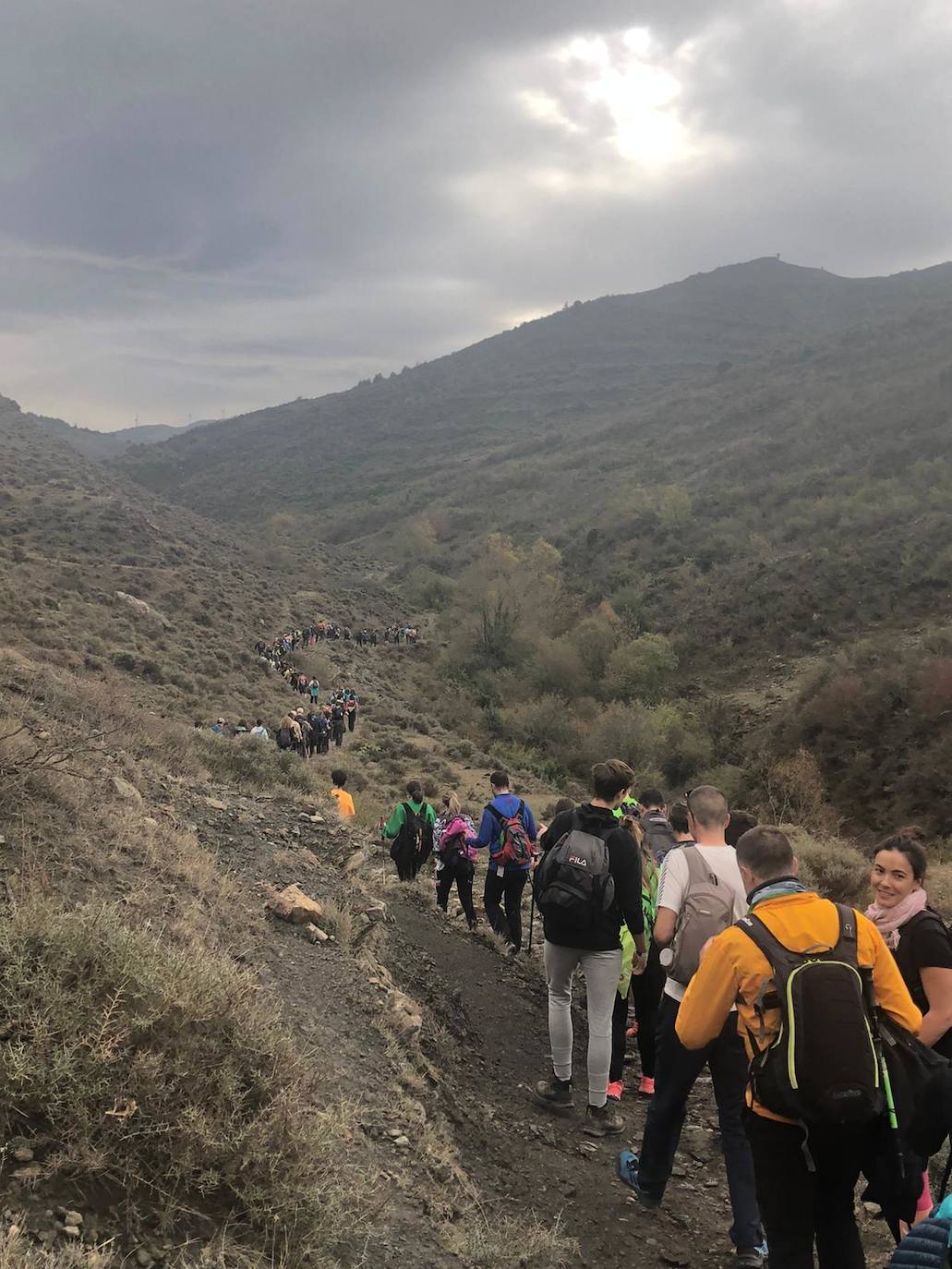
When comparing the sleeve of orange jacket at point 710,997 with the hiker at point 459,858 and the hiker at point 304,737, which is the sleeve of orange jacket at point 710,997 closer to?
the hiker at point 459,858

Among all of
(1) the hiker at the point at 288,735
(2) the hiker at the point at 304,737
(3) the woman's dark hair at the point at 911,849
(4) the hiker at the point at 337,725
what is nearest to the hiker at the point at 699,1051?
(3) the woman's dark hair at the point at 911,849

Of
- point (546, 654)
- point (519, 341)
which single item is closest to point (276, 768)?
point (546, 654)

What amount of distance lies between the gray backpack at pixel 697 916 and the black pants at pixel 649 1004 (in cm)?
130

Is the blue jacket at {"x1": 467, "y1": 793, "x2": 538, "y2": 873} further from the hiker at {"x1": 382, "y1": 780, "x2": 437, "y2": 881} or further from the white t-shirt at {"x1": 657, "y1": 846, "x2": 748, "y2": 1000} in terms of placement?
the white t-shirt at {"x1": 657, "y1": 846, "x2": 748, "y2": 1000}

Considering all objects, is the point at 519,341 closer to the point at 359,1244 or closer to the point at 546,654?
the point at 546,654

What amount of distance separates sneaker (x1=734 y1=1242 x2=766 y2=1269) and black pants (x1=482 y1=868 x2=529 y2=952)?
354cm

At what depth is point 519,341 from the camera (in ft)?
626

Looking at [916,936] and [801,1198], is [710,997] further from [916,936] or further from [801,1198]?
[916,936]

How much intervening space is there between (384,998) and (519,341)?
201 m

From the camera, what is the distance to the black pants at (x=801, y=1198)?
2.38 metres

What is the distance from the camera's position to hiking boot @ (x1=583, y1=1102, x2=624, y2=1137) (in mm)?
4238

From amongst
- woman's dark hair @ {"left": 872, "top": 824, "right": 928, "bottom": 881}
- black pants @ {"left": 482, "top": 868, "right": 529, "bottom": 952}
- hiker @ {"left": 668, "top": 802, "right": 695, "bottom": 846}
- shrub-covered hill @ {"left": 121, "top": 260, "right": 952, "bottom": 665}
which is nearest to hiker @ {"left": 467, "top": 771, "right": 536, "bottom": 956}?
black pants @ {"left": 482, "top": 868, "right": 529, "bottom": 952}

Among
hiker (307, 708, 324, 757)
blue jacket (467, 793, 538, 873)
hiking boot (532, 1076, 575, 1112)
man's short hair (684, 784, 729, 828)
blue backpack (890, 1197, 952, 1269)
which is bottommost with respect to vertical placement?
hiker (307, 708, 324, 757)

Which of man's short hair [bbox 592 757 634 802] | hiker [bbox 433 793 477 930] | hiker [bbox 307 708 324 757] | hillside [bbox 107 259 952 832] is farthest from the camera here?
hillside [bbox 107 259 952 832]
